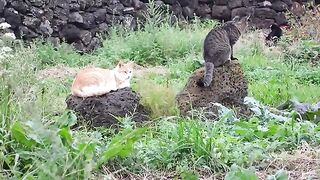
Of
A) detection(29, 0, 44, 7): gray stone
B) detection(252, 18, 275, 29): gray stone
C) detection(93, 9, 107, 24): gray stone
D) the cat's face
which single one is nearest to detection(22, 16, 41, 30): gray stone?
detection(29, 0, 44, 7): gray stone

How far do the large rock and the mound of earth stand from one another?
1.92 ft

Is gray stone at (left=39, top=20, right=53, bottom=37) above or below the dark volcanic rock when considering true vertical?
above

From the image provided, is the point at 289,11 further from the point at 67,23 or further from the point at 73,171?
the point at 73,171

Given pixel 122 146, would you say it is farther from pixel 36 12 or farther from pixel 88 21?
pixel 88 21

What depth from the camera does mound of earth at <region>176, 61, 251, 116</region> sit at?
6.52m

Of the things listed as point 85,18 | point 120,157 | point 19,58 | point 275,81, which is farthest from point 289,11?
point 120,157

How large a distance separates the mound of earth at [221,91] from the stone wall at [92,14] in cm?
546

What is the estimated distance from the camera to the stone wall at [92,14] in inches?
463

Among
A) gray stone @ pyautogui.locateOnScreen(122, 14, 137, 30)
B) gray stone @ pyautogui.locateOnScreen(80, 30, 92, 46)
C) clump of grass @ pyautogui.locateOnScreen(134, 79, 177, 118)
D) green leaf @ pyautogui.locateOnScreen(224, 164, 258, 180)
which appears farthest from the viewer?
gray stone @ pyautogui.locateOnScreen(122, 14, 137, 30)

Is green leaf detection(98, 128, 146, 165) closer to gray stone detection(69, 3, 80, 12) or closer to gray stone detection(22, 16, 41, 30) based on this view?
gray stone detection(22, 16, 41, 30)

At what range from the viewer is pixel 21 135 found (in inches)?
157

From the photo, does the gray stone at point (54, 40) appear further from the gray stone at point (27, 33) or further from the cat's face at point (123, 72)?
the cat's face at point (123, 72)

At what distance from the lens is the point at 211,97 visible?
655 cm

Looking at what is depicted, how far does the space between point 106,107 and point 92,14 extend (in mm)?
7176
